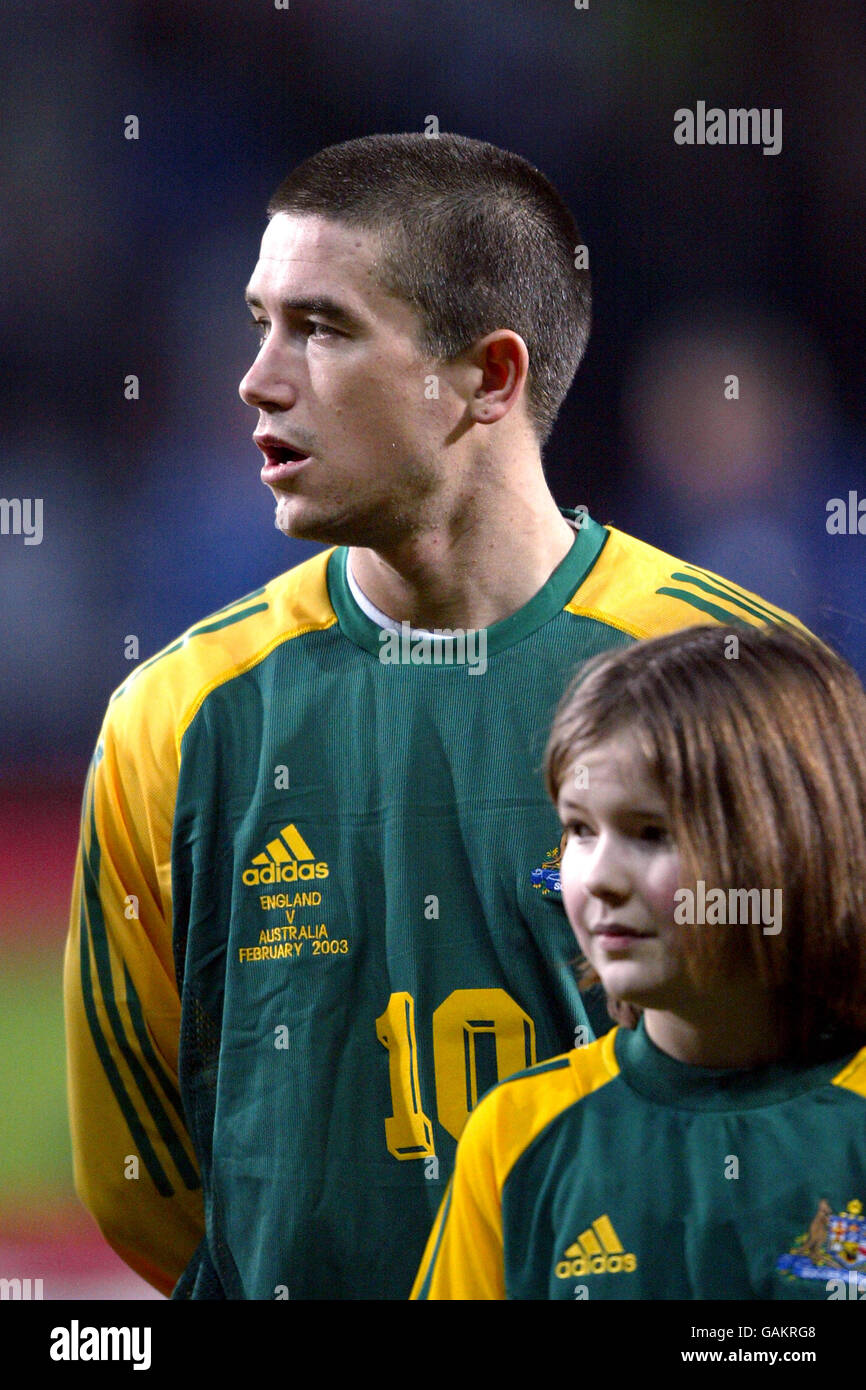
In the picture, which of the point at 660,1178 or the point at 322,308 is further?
the point at 322,308

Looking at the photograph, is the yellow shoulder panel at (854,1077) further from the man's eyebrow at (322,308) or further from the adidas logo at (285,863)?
the man's eyebrow at (322,308)

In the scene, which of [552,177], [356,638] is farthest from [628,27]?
[356,638]

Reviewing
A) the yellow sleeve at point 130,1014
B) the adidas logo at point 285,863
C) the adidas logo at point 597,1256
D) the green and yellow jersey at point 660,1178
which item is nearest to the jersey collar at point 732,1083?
the green and yellow jersey at point 660,1178

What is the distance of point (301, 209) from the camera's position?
1294 mm

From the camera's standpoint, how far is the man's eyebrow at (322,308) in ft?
4.17

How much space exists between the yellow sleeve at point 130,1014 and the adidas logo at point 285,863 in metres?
0.10

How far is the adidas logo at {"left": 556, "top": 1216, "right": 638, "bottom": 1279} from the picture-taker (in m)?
1.17

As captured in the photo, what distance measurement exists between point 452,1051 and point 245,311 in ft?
2.41

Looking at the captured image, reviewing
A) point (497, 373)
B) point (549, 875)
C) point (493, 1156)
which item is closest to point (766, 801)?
point (549, 875)

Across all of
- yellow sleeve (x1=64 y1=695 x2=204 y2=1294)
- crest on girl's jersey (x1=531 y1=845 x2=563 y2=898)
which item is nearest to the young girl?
crest on girl's jersey (x1=531 y1=845 x2=563 y2=898)

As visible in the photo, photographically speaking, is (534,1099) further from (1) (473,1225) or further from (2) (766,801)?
(2) (766,801)

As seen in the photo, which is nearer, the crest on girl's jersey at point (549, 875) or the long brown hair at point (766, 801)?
the long brown hair at point (766, 801)

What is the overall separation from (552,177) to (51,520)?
589mm

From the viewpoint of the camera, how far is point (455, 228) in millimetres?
1286
